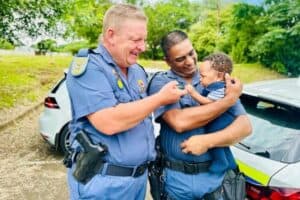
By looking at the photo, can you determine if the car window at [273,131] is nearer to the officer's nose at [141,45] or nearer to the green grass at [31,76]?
the officer's nose at [141,45]

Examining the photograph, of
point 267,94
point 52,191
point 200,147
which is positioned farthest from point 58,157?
point 200,147

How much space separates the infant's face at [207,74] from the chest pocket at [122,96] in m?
0.44

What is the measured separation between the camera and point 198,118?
210cm

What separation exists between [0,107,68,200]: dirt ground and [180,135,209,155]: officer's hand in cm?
283

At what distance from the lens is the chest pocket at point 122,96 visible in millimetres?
2043

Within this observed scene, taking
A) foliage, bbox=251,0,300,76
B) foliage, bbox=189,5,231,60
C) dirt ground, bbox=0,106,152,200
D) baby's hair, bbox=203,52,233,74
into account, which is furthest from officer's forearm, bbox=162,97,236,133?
foliage, bbox=189,5,231,60

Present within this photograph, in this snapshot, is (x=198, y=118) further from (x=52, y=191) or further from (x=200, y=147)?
(x=52, y=191)

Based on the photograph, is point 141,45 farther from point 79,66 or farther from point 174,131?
point 174,131

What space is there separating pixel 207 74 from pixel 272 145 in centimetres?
74

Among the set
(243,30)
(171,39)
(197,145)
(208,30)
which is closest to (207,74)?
(171,39)

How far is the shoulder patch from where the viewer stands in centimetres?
198

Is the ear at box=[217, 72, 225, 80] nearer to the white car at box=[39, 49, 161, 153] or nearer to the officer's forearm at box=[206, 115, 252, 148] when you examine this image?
the officer's forearm at box=[206, 115, 252, 148]

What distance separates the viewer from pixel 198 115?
2094 mm

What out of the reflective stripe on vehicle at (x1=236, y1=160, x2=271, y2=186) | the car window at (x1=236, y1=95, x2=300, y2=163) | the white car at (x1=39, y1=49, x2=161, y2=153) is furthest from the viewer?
the white car at (x1=39, y1=49, x2=161, y2=153)
